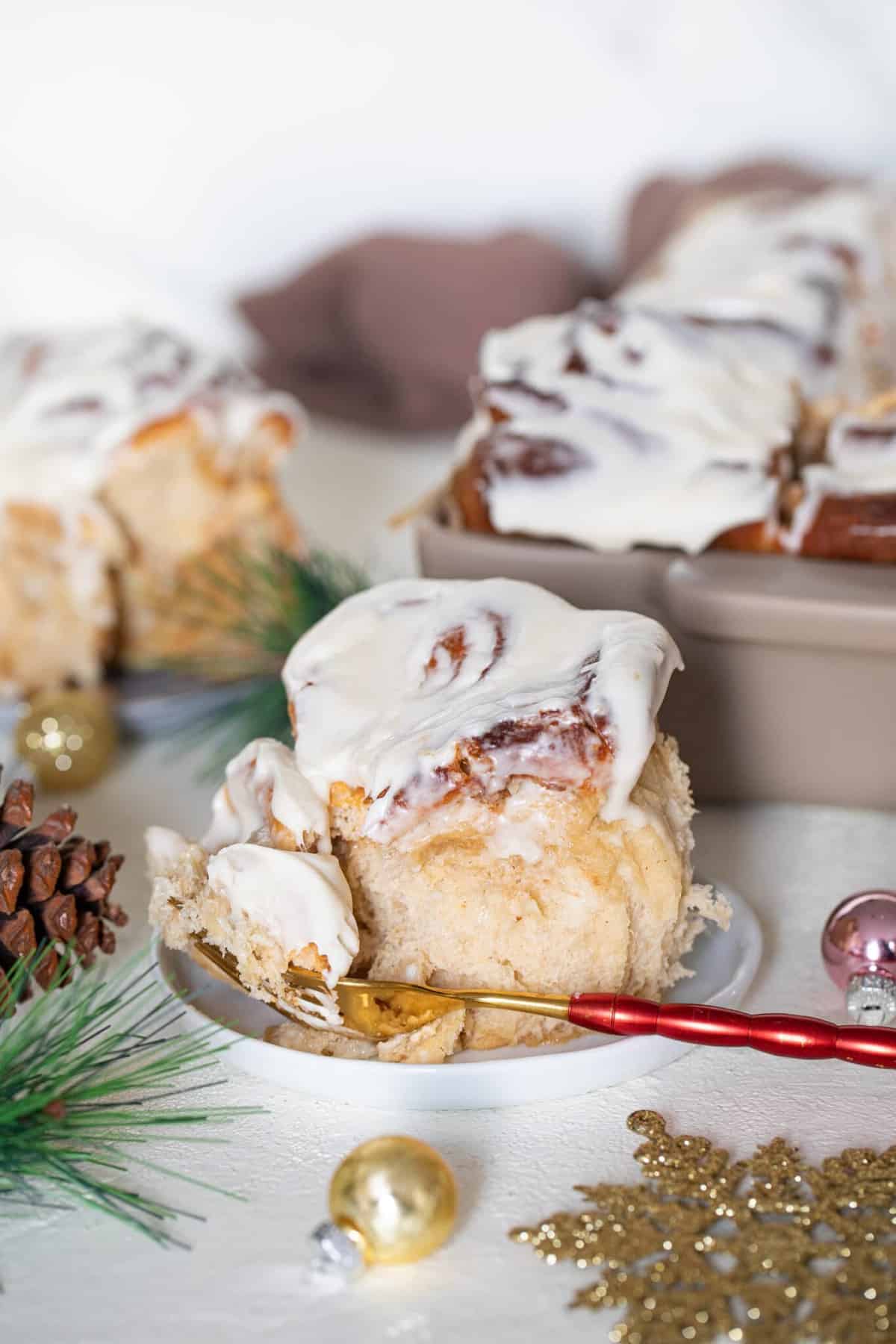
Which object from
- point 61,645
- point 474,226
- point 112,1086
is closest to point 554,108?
point 474,226

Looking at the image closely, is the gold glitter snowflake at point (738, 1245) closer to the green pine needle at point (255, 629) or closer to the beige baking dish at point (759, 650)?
the beige baking dish at point (759, 650)

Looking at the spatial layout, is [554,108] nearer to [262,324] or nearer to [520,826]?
[262,324]

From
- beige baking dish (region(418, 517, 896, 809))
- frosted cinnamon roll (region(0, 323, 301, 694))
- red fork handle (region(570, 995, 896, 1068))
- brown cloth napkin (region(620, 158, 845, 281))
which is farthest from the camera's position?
brown cloth napkin (region(620, 158, 845, 281))

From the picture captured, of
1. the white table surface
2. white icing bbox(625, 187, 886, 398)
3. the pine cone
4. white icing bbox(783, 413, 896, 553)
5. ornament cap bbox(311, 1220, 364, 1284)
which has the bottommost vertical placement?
the white table surface

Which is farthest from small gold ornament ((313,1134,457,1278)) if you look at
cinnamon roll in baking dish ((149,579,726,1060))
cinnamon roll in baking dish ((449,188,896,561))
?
cinnamon roll in baking dish ((449,188,896,561))

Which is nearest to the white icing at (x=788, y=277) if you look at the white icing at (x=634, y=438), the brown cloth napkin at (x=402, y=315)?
the white icing at (x=634, y=438)

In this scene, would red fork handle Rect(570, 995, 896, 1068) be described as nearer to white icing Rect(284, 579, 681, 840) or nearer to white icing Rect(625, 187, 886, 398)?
white icing Rect(284, 579, 681, 840)
